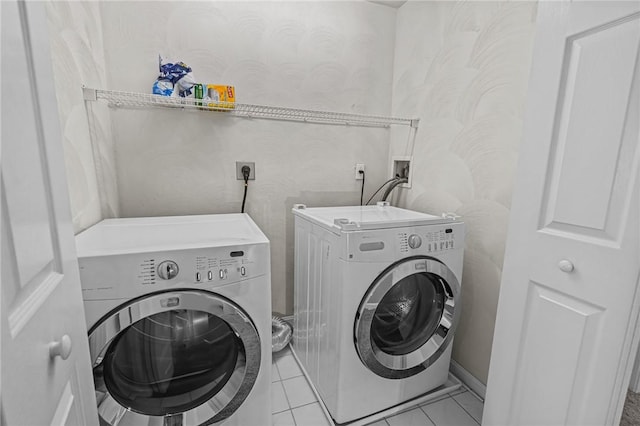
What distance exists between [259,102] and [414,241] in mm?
1217

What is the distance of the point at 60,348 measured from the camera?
514 mm

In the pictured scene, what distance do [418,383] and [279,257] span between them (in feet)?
3.48

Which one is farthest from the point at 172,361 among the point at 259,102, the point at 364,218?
the point at 259,102

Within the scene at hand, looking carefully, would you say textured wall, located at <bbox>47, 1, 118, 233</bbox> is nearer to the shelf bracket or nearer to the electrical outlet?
the shelf bracket

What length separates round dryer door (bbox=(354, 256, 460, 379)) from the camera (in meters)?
1.30

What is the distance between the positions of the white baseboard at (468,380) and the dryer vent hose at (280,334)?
3.22ft

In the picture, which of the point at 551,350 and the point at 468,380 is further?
the point at 468,380

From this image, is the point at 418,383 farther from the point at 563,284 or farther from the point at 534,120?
the point at 534,120

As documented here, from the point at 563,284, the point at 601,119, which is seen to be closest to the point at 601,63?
the point at 601,119

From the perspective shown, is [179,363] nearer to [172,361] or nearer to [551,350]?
[172,361]

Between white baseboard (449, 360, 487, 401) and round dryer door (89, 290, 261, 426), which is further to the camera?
white baseboard (449, 360, 487, 401)

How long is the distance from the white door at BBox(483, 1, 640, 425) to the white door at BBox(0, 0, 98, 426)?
1.20m

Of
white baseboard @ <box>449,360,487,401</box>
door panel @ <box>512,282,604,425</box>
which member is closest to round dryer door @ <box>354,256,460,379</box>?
white baseboard @ <box>449,360,487,401</box>

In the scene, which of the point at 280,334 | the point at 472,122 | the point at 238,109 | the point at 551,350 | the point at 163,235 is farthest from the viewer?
the point at 280,334
